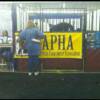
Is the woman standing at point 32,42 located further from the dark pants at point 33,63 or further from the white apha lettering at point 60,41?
the white apha lettering at point 60,41

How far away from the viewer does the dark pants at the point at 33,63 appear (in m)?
8.27

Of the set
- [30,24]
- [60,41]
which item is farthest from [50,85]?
[30,24]

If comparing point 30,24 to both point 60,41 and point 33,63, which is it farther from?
point 33,63

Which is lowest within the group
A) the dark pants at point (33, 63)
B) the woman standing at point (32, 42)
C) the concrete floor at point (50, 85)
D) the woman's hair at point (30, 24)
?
the concrete floor at point (50, 85)

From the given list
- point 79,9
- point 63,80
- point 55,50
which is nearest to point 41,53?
point 55,50

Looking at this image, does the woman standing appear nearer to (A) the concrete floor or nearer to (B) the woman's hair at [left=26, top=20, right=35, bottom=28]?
(B) the woman's hair at [left=26, top=20, right=35, bottom=28]

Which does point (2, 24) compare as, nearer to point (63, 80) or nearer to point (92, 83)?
point (63, 80)

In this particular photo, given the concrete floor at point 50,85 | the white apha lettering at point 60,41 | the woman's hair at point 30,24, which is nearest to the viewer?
the concrete floor at point 50,85

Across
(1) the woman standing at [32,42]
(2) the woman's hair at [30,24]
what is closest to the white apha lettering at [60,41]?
(1) the woman standing at [32,42]

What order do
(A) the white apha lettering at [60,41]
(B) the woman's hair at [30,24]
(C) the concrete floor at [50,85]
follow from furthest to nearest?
(A) the white apha lettering at [60,41]
(B) the woman's hair at [30,24]
(C) the concrete floor at [50,85]

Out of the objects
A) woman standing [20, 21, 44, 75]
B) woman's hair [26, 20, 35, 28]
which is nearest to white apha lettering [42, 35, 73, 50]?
woman standing [20, 21, 44, 75]

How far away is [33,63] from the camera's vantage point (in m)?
8.28

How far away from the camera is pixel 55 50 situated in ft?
27.5

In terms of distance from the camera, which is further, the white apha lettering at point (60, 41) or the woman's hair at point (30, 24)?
the white apha lettering at point (60, 41)
